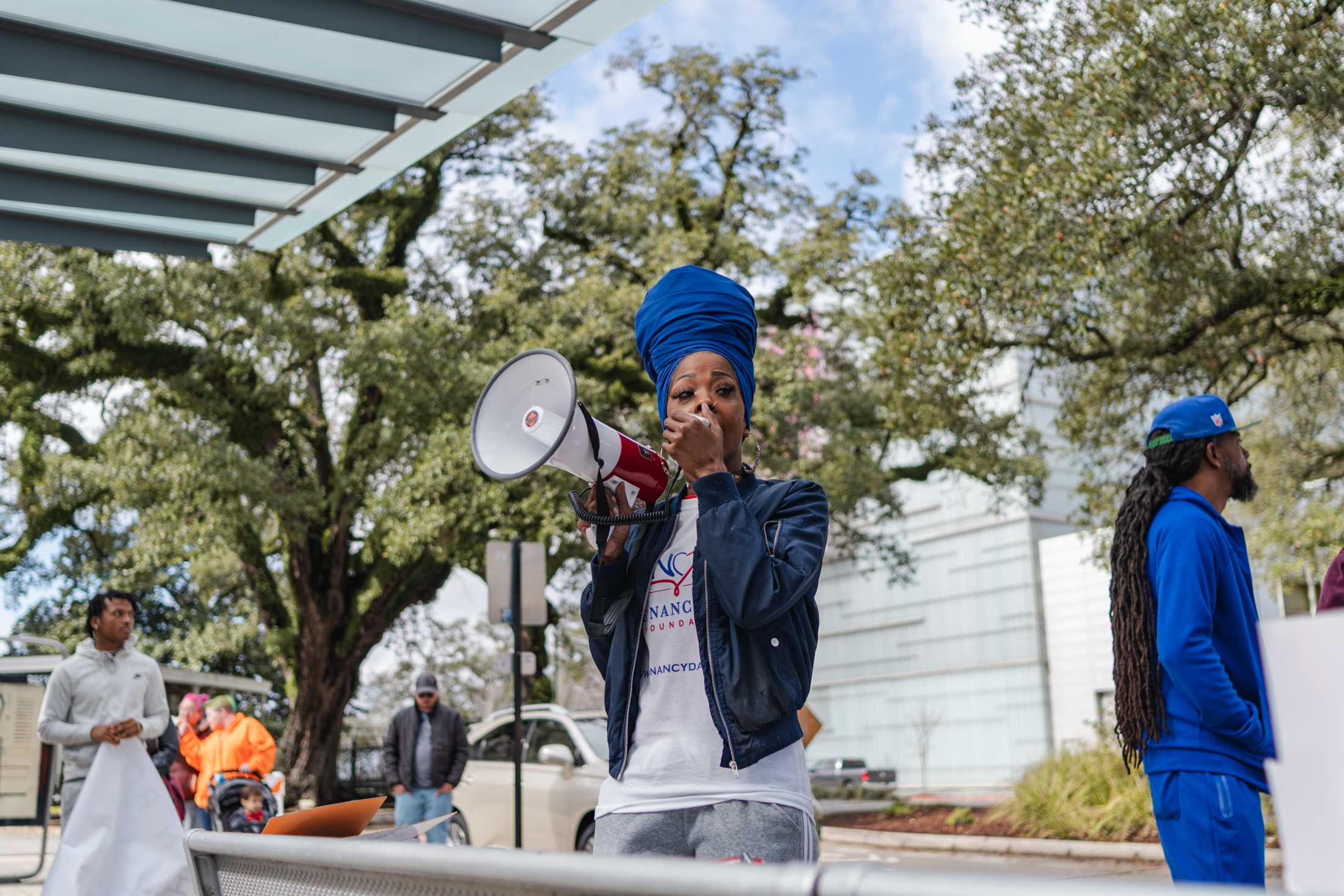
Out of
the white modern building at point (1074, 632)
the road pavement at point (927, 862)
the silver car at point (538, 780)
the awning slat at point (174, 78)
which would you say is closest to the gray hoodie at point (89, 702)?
the road pavement at point (927, 862)

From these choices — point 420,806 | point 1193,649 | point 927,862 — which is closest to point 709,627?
point 1193,649

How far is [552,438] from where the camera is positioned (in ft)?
7.86

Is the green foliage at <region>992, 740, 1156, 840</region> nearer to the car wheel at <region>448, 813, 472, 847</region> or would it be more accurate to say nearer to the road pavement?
the road pavement

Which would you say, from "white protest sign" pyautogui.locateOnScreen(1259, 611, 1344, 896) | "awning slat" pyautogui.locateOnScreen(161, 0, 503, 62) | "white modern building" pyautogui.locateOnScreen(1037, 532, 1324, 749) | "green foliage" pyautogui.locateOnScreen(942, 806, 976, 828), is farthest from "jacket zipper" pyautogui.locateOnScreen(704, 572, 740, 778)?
"white modern building" pyautogui.locateOnScreen(1037, 532, 1324, 749)

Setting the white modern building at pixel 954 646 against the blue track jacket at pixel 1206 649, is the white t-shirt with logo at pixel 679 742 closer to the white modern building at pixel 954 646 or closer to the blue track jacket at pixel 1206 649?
the blue track jacket at pixel 1206 649

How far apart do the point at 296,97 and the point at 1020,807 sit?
451 inches

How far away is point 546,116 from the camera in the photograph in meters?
20.5

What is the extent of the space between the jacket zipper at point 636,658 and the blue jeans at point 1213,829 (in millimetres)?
1365

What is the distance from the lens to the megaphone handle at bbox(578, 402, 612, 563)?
2.38 meters

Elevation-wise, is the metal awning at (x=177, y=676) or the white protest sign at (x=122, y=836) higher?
the metal awning at (x=177, y=676)

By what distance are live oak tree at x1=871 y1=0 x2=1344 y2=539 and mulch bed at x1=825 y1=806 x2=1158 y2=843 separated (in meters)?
3.62

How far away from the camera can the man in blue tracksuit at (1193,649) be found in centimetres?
281

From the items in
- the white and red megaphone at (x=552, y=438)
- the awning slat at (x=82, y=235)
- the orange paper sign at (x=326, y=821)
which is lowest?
the orange paper sign at (x=326, y=821)

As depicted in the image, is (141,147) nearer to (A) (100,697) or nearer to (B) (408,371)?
(A) (100,697)
